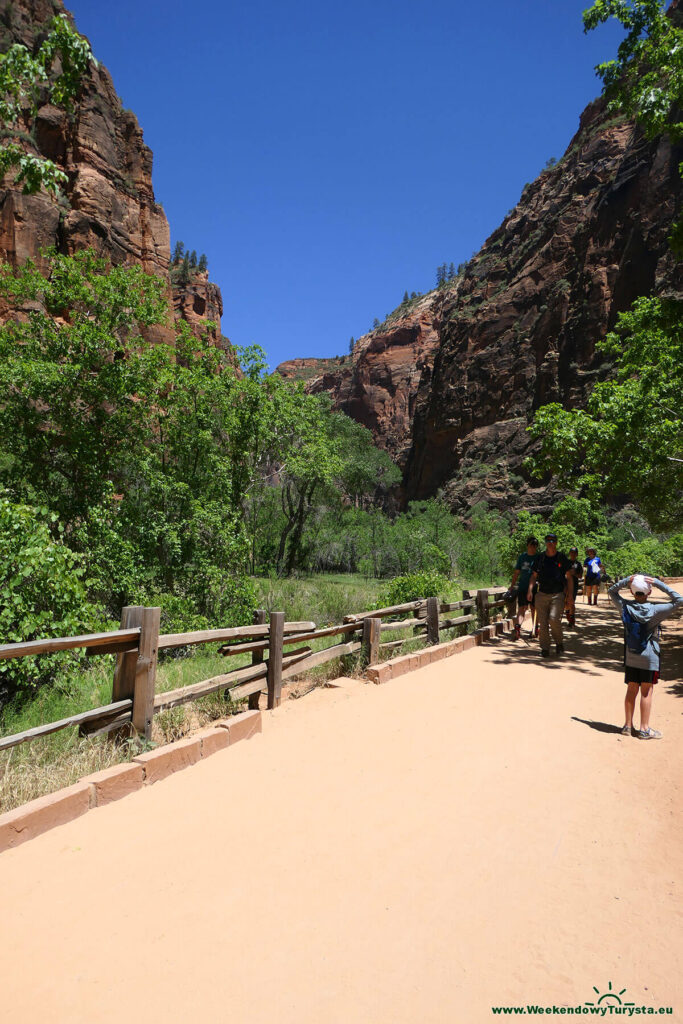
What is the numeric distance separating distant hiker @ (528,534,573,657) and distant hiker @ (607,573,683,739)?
395 cm

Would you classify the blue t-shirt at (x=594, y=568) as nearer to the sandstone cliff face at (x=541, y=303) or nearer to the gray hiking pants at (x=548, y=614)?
the gray hiking pants at (x=548, y=614)

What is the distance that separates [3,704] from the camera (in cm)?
565

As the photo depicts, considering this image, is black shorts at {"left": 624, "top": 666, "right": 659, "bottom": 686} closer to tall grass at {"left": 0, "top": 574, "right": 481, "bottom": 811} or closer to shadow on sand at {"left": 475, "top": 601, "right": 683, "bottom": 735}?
shadow on sand at {"left": 475, "top": 601, "right": 683, "bottom": 735}

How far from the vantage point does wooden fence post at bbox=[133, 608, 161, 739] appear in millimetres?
5066

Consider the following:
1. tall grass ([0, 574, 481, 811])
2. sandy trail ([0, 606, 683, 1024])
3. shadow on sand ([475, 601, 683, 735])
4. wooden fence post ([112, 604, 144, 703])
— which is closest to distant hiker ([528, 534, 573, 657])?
shadow on sand ([475, 601, 683, 735])

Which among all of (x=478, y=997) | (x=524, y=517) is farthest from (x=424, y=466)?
(x=478, y=997)

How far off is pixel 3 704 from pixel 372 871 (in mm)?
4140

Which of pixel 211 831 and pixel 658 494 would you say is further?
pixel 658 494

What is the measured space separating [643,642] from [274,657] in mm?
4030

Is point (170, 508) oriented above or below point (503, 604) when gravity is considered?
above

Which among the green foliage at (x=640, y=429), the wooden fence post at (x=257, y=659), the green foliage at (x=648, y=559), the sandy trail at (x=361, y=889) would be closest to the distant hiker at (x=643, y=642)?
the sandy trail at (x=361, y=889)

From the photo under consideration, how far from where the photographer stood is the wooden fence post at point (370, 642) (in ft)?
29.5

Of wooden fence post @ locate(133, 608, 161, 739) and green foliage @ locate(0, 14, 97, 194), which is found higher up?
green foliage @ locate(0, 14, 97, 194)

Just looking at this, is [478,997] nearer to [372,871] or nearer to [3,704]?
[372,871]
